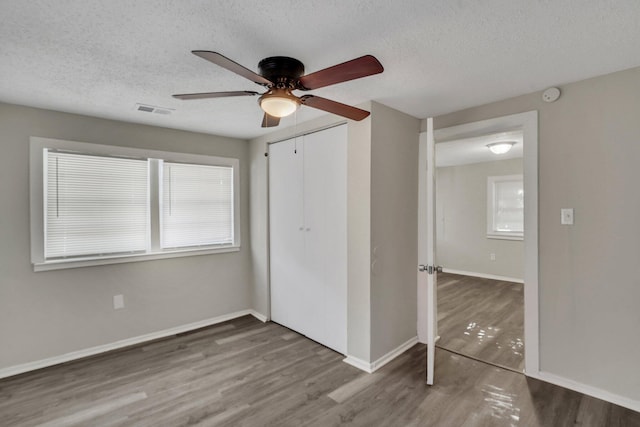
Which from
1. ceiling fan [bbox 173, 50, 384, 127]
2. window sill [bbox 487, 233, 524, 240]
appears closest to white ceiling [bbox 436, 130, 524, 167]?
window sill [bbox 487, 233, 524, 240]

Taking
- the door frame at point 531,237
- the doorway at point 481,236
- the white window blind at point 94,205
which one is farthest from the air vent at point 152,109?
the doorway at point 481,236

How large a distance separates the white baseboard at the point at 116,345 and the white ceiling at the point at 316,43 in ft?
7.40

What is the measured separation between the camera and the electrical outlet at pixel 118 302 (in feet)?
10.1

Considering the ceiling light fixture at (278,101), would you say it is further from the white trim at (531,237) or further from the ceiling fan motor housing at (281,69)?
the white trim at (531,237)

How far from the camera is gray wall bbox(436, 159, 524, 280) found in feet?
18.4

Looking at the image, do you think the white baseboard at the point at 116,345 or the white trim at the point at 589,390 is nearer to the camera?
the white trim at the point at 589,390

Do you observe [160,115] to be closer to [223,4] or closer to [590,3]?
[223,4]

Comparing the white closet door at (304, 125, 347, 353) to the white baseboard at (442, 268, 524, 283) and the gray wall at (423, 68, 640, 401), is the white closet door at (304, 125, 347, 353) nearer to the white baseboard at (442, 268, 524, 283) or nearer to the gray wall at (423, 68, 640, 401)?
the gray wall at (423, 68, 640, 401)

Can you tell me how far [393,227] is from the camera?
2838mm

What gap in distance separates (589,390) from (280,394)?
224 cm

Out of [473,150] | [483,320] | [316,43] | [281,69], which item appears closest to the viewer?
[316,43]

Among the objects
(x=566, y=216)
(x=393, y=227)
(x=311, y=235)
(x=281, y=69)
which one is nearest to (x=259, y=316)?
(x=311, y=235)

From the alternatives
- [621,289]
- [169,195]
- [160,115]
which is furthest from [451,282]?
[160,115]

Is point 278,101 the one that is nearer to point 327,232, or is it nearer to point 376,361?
point 327,232
